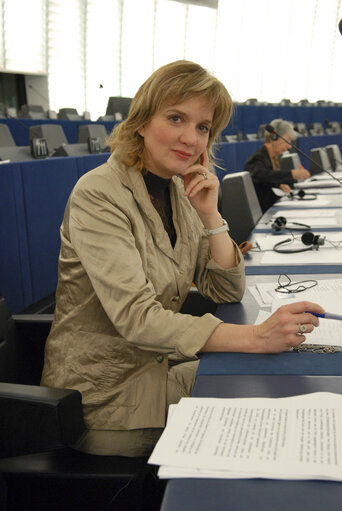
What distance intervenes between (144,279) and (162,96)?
44cm

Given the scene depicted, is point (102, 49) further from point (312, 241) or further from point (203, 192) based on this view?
point (203, 192)

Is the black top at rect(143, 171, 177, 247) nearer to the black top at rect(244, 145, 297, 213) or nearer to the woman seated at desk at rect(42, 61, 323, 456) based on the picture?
the woman seated at desk at rect(42, 61, 323, 456)

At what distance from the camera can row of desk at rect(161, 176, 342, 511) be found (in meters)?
0.60

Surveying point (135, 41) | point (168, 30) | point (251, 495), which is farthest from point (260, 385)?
point (168, 30)

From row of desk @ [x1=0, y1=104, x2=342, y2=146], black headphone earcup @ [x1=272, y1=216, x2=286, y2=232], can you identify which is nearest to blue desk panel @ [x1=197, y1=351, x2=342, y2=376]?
black headphone earcup @ [x1=272, y1=216, x2=286, y2=232]

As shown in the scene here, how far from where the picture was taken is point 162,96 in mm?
1237

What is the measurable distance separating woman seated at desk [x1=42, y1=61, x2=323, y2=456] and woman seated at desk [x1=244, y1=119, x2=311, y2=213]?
2.92 meters

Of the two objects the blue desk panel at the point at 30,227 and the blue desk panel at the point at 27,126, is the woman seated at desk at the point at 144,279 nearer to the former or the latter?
the blue desk panel at the point at 30,227

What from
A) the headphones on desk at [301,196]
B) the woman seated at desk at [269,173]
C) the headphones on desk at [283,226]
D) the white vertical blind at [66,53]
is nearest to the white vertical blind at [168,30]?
the white vertical blind at [66,53]

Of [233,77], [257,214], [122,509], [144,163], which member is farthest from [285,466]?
[233,77]

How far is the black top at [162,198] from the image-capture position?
4.47 ft

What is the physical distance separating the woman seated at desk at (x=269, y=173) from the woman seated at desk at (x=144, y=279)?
Result: 292 centimetres

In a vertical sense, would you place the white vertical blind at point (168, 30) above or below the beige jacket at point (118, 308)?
above

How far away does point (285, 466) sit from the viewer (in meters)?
0.65
